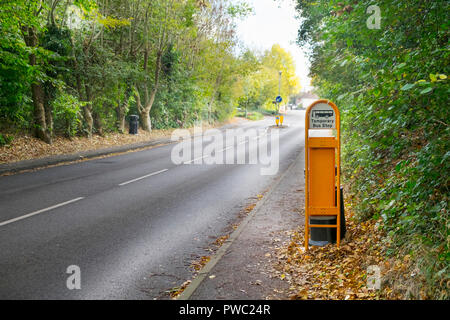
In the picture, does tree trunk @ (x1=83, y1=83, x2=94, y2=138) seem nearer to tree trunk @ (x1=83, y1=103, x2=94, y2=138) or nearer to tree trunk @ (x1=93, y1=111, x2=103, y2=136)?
tree trunk @ (x1=83, y1=103, x2=94, y2=138)

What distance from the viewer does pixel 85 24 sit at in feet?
62.0

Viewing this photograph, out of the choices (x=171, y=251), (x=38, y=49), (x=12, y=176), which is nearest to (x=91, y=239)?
(x=171, y=251)

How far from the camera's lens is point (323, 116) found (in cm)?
545

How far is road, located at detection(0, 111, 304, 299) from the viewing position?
4.96 m

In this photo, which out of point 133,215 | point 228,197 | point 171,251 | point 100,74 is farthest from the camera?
point 100,74

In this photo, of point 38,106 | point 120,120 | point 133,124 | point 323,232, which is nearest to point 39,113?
point 38,106

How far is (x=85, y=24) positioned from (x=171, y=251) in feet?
53.7

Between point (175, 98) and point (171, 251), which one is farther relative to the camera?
point (175, 98)

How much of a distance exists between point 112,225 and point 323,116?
14.6 ft

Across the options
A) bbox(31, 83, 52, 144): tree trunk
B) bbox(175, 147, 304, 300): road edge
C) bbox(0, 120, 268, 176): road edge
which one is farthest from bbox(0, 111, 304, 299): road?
bbox(31, 83, 52, 144): tree trunk

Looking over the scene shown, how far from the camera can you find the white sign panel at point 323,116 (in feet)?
17.8

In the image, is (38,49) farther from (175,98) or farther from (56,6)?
(175,98)

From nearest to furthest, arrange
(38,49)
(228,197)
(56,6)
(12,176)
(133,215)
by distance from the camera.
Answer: (133,215) < (228,197) < (12,176) < (38,49) < (56,6)

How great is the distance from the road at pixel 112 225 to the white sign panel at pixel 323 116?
2.76 meters
